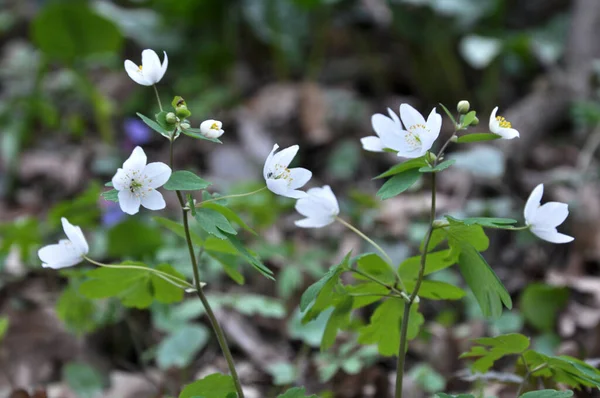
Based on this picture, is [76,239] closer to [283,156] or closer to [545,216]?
[283,156]

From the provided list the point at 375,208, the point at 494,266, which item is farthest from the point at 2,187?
the point at 494,266

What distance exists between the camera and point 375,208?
2.63 meters

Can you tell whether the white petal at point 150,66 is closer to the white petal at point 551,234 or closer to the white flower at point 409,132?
the white flower at point 409,132

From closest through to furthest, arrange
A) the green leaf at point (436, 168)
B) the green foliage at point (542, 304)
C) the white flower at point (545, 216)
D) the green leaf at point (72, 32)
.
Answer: the green leaf at point (436, 168), the white flower at point (545, 216), the green foliage at point (542, 304), the green leaf at point (72, 32)

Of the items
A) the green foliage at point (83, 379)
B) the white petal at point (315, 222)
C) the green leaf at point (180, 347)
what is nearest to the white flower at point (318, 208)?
the white petal at point (315, 222)

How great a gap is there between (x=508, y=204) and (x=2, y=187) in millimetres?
2674

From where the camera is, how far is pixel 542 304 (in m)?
2.12

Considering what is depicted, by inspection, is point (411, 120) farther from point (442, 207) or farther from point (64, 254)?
point (442, 207)

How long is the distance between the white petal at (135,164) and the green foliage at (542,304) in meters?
1.45

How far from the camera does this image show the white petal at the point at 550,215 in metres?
1.09

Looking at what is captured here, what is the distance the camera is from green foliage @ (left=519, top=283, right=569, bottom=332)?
6.90 ft

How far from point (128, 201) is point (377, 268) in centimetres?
47

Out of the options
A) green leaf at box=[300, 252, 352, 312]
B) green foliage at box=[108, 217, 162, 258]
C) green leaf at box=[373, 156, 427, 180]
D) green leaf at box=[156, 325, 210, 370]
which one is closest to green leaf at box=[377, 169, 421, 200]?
green leaf at box=[373, 156, 427, 180]

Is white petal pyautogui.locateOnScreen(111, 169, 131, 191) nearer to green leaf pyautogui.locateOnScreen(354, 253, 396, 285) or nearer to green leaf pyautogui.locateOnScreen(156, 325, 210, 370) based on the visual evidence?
green leaf pyautogui.locateOnScreen(354, 253, 396, 285)
